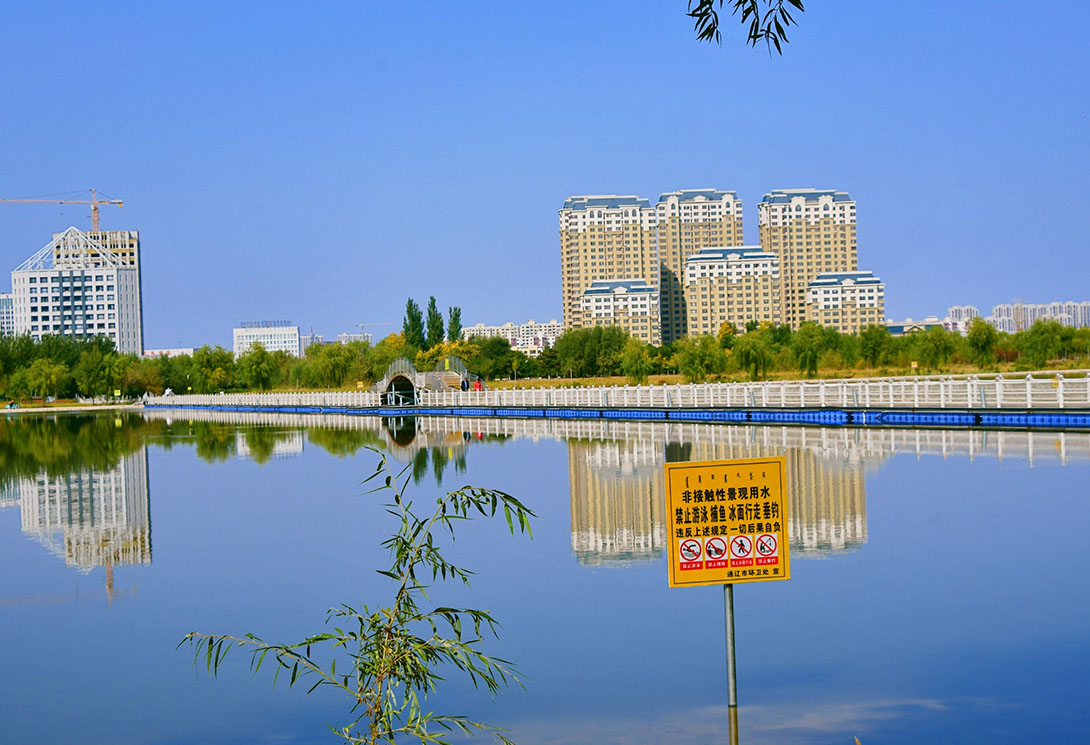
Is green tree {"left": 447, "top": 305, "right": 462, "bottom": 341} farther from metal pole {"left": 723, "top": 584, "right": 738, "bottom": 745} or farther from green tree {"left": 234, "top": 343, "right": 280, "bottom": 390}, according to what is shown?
metal pole {"left": 723, "top": 584, "right": 738, "bottom": 745}

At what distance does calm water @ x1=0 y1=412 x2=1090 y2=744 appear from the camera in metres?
7.57

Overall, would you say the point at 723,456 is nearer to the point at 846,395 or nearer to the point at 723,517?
the point at 846,395

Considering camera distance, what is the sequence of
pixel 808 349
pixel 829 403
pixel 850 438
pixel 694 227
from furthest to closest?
pixel 694 227 < pixel 808 349 < pixel 829 403 < pixel 850 438

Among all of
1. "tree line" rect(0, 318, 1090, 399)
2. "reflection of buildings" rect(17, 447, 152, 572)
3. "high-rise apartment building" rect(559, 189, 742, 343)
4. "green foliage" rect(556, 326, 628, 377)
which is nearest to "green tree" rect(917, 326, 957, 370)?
"tree line" rect(0, 318, 1090, 399)

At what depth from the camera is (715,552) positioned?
209 inches

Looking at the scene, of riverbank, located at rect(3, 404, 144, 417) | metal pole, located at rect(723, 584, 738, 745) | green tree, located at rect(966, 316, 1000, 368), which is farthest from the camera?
riverbank, located at rect(3, 404, 144, 417)

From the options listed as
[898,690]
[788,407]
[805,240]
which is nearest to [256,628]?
[898,690]

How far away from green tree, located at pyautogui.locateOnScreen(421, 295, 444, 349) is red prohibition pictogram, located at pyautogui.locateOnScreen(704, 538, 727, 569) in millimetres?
118060

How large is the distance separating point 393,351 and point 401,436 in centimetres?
7531

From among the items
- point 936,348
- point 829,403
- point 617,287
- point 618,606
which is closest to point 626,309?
point 617,287

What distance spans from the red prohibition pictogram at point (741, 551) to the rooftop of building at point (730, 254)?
549ft

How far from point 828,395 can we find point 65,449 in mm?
25793

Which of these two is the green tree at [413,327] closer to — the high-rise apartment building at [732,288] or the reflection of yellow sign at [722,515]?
the high-rise apartment building at [732,288]

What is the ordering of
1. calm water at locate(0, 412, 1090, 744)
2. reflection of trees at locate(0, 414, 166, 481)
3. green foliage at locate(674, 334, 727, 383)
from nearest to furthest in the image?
calm water at locate(0, 412, 1090, 744) < reflection of trees at locate(0, 414, 166, 481) < green foliage at locate(674, 334, 727, 383)
